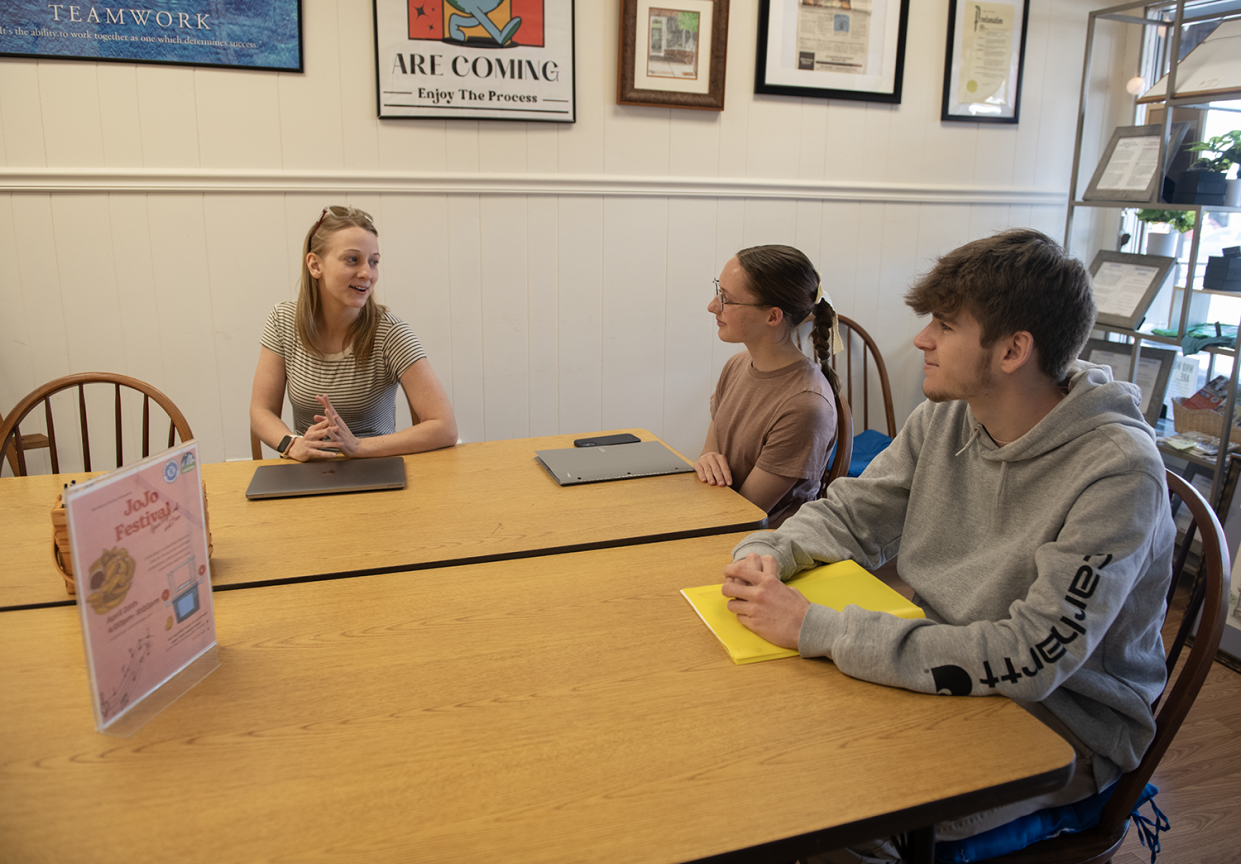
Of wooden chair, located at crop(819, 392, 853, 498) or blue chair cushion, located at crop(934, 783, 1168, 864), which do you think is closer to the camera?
blue chair cushion, located at crop(934, 783, 1168, 864)

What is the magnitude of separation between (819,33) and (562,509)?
7.49ft

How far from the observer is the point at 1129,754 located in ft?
3.55

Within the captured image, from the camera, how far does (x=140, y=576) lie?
0.90m

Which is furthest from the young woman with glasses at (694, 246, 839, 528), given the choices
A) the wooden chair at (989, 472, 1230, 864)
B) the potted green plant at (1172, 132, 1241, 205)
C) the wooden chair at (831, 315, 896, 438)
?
the potted green plant at (1172, 132, 1241, 205)

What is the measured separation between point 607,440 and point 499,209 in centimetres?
119

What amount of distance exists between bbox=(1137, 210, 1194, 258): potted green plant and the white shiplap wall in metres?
0.48

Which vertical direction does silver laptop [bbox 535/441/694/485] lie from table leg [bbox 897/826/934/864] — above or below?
above

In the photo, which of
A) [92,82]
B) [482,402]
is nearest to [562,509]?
[482,402]

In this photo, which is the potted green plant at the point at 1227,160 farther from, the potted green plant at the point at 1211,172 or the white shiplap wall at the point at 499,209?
the white shiplap wall at the point at 499,209

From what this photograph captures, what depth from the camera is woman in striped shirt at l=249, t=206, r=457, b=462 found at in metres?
2.04

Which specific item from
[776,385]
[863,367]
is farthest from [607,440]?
[863,367]

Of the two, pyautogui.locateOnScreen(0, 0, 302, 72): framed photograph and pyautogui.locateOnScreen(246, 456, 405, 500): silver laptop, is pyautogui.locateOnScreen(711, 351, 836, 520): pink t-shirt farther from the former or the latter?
pyautogui.locateOnScreen(0, 0, 302, 72): framed photograph

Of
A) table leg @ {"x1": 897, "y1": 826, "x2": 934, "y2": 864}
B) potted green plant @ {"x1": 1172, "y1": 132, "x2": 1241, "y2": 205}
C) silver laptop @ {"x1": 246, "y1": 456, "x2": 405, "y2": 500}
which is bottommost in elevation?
table leg @ {"x1": 897, "y1": 826, "x2": 934, "y2": 864}

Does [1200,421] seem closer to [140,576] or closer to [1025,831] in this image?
[1025,831]
